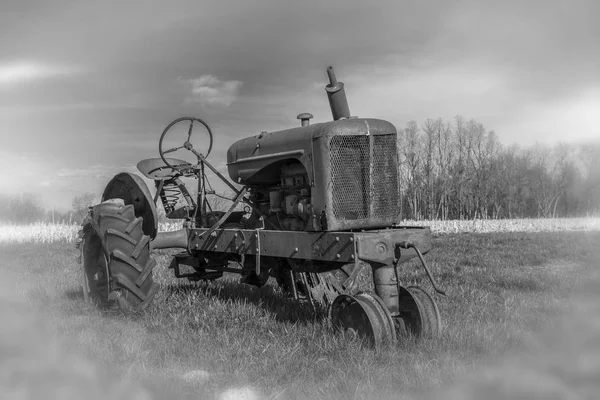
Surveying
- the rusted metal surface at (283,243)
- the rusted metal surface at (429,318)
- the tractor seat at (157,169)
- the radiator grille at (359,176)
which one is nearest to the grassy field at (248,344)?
the rusted metal surface at (429,318)

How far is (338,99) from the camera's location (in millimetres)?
4824

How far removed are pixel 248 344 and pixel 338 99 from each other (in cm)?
222

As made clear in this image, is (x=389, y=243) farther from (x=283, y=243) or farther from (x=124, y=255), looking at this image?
(x=124, y=255)

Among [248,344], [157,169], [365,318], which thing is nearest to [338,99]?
[365,318]

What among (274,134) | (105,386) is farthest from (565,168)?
(274,134)

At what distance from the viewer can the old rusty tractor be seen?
14.4 ft

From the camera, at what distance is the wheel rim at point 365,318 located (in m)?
4.04

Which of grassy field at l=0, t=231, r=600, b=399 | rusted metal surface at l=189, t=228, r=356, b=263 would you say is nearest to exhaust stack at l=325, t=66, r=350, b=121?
rusted metal surface at l=189, t=228, r=356, b=263

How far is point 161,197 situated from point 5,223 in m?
5.28

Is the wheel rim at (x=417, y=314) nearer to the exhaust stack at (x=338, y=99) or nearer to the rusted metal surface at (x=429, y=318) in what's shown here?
the rusted metal surface at (x=429, y=318)

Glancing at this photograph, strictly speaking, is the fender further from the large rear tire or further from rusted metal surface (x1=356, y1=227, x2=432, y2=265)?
rusted metal surface (x1=356, y1=227, x2=432, y2=265)

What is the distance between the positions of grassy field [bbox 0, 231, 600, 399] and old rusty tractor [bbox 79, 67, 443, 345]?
0.91 ft

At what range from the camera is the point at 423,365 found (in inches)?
140

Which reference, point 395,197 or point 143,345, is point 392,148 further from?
point 143,345
